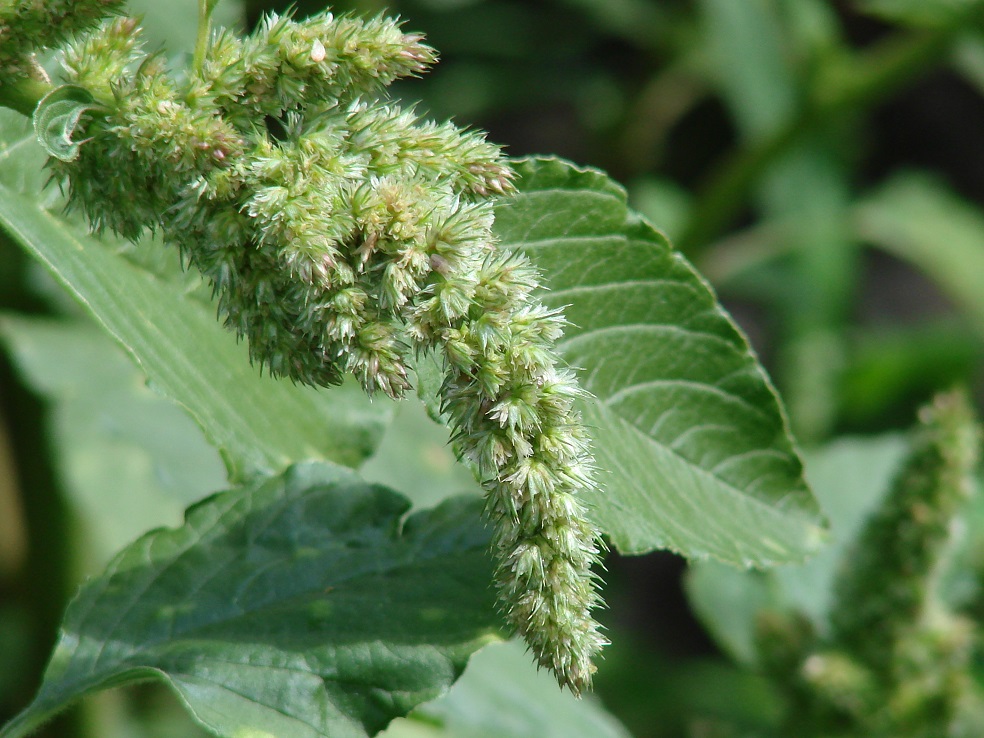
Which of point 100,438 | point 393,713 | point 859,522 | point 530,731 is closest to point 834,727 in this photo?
point 859,522

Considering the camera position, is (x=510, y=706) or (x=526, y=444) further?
(x=510, y=706)

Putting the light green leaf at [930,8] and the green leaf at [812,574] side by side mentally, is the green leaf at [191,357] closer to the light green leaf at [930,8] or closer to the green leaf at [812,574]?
the green leaf at [812,574]

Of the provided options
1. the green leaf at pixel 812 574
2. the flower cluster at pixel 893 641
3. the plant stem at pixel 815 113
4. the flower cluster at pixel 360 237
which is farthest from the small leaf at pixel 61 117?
the plant stem at pixel 815 113

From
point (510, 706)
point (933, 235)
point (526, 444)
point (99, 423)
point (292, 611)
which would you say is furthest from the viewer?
point (933, 235)

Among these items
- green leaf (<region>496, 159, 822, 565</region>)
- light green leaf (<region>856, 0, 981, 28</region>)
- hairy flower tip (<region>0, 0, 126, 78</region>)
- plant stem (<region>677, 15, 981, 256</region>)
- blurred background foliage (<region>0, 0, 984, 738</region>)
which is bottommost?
blurred background foliage (<region>0, 0, 984, 738</region>)

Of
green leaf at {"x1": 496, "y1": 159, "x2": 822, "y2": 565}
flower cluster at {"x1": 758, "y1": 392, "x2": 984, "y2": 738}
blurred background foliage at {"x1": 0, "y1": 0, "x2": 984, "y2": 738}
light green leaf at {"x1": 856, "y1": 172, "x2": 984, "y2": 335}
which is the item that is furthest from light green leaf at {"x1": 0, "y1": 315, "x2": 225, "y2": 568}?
light green leaf at {"x1": 856, "y1": 172, "x2": 984, "y2": 335}

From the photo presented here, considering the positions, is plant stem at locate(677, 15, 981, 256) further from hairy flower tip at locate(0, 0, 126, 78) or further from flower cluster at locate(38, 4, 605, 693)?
hairy flower tip at locate(0, 0, 126, 78)

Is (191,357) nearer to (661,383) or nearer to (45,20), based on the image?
(45,20)

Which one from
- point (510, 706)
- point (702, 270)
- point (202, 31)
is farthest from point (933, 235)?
point (202, 31)
